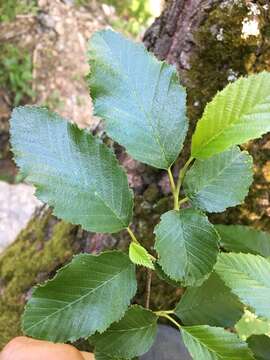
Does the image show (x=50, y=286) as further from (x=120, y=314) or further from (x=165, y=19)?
(x=165, y=19)

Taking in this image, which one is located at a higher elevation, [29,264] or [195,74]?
[195,74]

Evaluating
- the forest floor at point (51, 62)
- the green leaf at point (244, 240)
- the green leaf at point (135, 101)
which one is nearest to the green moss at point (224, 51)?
the green leaf at point (244, 240)

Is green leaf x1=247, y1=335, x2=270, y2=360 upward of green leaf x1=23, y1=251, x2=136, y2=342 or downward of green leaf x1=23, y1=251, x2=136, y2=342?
downward

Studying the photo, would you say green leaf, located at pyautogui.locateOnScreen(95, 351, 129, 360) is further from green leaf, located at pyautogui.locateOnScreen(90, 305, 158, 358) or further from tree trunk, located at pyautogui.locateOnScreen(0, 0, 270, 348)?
tree trunk, located at pyautogui.locateOnScreen(0, 0, 270, 348)

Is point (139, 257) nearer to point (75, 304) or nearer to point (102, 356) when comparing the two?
point (75, 304)

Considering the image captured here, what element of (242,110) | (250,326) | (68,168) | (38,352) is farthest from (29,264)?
(242,110)

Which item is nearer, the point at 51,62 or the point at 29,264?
the point at 29,264

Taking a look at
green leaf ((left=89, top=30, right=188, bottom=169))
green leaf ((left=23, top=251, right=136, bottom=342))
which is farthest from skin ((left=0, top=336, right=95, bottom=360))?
green leaf ((left=89, top=30, right=188, bottom=169))
